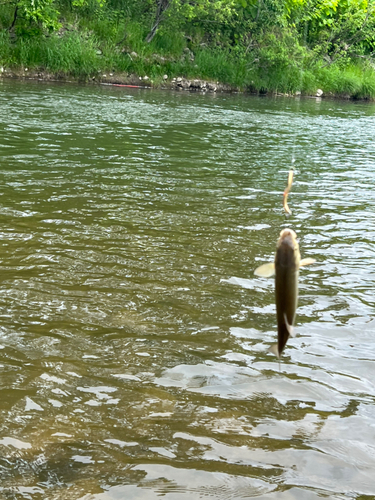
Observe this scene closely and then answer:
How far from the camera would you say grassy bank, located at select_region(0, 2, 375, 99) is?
84.6ft

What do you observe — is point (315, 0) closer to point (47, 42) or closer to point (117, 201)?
point (47, 42)

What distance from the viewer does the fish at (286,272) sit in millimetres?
2350

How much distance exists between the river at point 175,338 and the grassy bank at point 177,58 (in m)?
16.2

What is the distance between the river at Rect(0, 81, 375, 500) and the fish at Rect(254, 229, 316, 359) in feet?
3.70

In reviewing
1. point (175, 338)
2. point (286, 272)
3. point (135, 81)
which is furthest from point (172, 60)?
point (286, 272)

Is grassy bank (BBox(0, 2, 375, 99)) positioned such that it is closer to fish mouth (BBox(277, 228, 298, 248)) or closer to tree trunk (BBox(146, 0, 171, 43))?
tree trunk (BBox(146, 0, 171, 43))

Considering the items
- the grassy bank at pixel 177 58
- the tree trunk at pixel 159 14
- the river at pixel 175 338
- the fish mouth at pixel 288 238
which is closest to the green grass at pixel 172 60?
the grassy bank at pixel 177 58

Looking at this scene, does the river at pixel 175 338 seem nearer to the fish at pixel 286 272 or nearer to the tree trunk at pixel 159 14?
the fish at pixel 286 272

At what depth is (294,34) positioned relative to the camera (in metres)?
33.8

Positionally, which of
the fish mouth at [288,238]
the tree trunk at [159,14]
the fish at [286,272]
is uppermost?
the tree trunk at [159,14]

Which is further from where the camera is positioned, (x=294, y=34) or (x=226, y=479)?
(x=294, y=34)

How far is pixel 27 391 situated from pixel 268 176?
8482 mm

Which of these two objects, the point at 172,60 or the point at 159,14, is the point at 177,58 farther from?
the point at 159,14

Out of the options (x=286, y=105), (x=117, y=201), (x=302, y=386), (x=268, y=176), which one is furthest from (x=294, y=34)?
(x=302, y=386)
